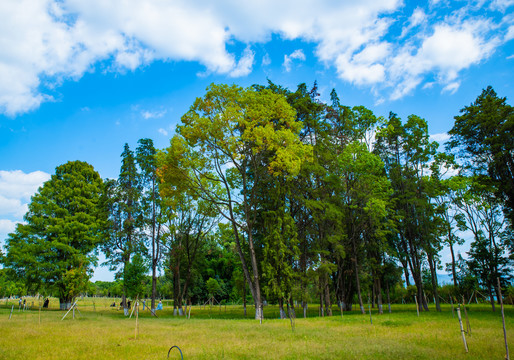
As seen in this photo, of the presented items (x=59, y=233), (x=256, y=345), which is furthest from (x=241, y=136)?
(x=59, y=233)

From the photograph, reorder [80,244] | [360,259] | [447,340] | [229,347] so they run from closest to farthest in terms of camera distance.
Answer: [229,347], [447,340], [360,259], [80,244]

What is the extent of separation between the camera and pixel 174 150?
2067cm

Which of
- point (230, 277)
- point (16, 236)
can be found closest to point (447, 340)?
point (16, 236)

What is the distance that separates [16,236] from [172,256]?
54.5ft

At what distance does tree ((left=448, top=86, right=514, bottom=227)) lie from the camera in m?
19.0

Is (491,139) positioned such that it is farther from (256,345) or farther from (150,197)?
(150,197)

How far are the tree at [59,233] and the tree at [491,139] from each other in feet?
106

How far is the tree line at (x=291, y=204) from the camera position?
68.5ft

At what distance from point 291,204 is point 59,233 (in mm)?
24487

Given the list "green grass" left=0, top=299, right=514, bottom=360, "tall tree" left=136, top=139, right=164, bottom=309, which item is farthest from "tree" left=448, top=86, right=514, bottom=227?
"tall tree" left=136, top=139, right=164, bottom=309

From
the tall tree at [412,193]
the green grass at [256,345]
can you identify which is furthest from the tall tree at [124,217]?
the tall tree at [412,193]

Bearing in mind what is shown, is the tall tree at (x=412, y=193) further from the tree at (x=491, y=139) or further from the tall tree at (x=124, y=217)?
the tall tree at (x=124, y=217)

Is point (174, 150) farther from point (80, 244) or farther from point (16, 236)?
point (16, 236)

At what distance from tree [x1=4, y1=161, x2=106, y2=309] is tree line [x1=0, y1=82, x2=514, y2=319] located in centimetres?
15
